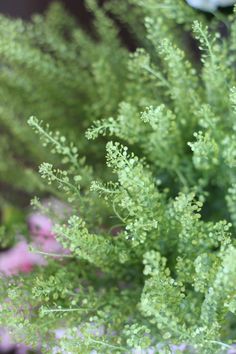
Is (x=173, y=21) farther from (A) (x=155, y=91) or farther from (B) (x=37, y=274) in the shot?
(B) (x=37, y=274)

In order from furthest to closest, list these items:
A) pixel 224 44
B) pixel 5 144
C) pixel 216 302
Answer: pixel 5 144, pixel 224 44, pixel 216 302

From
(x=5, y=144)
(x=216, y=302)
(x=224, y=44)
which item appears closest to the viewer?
(x=216, y=302)

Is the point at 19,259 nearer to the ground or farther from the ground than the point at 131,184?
farther from the ground

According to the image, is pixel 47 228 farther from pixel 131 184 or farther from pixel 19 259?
pixel 131 184

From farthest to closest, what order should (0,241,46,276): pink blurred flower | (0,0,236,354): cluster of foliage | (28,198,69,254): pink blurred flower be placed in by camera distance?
(0,241,46,276): pink blurred flower
(28,198,69,254): pink blurred flower
(0,0,236,354): cluster of foliage

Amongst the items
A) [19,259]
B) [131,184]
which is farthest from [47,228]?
[131,184]

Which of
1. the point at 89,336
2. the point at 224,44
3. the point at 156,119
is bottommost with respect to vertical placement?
the point at 89,336

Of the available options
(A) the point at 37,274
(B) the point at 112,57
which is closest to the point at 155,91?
(B) the point at 112,57

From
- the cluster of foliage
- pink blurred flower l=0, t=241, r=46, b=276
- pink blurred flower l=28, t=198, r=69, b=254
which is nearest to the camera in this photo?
the cluster of foliage
